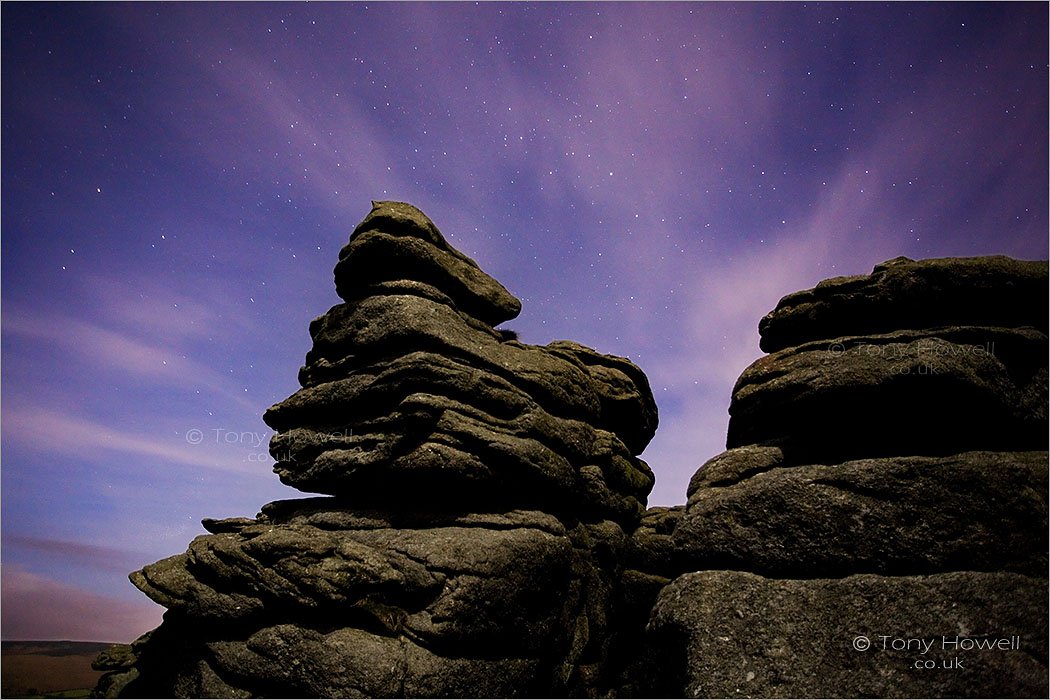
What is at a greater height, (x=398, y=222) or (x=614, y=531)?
(x=398, y=222)

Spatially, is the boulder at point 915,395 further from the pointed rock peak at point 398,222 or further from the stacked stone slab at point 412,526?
the pointed rock peak at point 398,222

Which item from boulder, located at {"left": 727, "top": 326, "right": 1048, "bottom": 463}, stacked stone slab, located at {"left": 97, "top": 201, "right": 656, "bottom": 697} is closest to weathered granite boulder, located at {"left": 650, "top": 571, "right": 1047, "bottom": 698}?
boulder, located at {"left": 727, "top": 326, "right": 1048, "bottom": 463}

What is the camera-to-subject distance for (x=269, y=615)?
50.9 feet

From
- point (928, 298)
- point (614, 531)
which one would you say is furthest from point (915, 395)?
point (614, 531)

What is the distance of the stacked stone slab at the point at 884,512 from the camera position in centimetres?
1272

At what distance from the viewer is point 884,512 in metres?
14.4

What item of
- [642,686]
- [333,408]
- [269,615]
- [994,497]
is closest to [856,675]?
[994,497]

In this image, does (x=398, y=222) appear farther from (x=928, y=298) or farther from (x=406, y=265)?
(x=928, y=298)

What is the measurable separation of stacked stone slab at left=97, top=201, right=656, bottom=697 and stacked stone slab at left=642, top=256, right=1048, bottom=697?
4769 millimetres

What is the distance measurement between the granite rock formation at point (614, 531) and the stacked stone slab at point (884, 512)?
59 millimetres

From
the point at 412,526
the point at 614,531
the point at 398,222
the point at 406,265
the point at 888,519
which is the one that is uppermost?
the point at 398,222

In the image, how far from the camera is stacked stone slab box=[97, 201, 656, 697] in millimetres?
15164

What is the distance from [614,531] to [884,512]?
37.8ft

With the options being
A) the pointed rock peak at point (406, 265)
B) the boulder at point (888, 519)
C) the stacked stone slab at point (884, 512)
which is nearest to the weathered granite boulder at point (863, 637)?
Answer: the stacked stone slab at point (884, 512)
